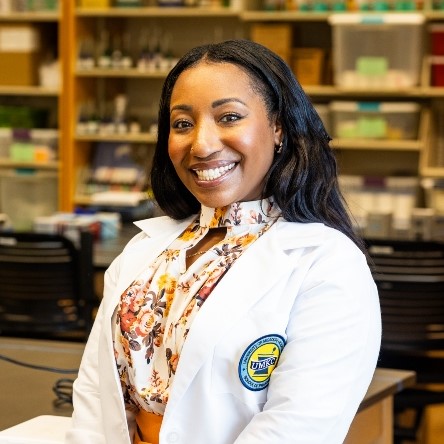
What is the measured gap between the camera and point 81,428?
170 cm

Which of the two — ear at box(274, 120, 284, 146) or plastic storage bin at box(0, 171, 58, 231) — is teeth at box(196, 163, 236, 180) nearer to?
ear at box(274, 120, 284, 146)

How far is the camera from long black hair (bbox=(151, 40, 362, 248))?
1.62 m

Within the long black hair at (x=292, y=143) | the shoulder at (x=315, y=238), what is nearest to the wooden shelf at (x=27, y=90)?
the long black hair at (x=292, y=143)

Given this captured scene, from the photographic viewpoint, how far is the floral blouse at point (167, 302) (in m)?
1.60

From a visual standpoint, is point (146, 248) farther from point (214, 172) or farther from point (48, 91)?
point (48, 91)

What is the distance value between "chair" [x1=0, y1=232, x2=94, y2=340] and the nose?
2524 mm

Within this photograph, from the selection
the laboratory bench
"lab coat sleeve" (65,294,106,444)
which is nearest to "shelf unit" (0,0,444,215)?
the laboratory bench

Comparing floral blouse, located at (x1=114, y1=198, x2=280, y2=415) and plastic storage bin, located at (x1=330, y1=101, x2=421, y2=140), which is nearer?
floral blouse, located at (x1=114, y1=198, x2=280, y2=415)

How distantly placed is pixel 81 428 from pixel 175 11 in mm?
4415

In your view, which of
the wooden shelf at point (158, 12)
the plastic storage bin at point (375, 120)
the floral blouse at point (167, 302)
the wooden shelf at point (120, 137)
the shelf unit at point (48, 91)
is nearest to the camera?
the floral blouse at point (167, 302)

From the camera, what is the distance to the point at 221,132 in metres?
1.61

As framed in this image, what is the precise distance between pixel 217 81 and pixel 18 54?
475cm

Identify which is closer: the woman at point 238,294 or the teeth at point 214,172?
the woman at point 238,294

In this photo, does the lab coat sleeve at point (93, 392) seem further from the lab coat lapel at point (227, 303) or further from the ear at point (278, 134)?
the ear at point (278, 134)
